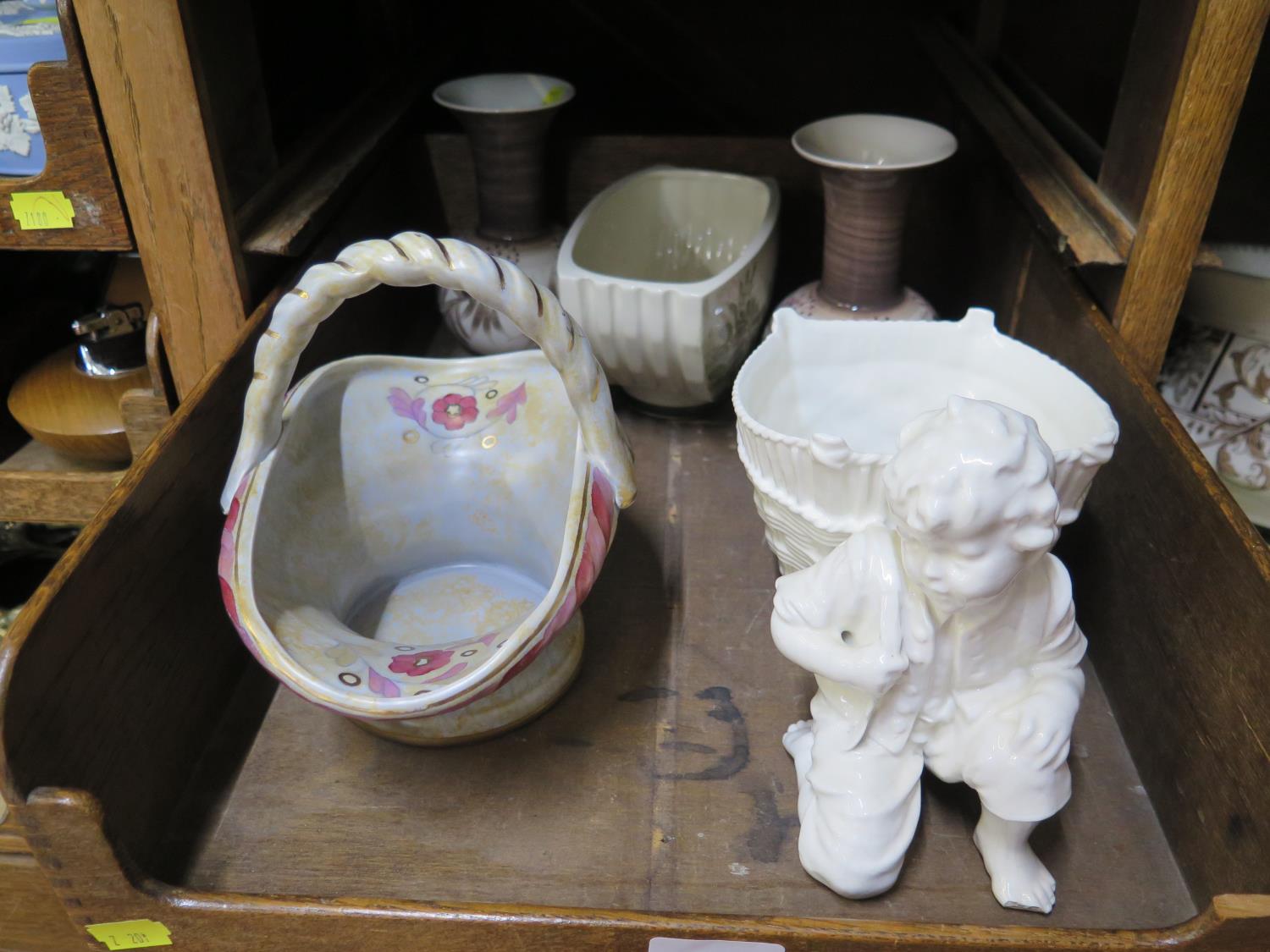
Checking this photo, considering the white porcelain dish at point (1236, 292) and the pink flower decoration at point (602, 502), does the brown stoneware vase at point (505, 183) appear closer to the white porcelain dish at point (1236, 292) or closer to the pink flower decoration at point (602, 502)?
the pink flower decoration at point (602, 502)

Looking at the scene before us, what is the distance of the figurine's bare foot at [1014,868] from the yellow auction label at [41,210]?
83 cm

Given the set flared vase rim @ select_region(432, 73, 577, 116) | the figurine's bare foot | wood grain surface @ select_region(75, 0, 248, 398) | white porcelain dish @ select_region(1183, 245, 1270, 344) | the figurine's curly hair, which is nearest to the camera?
the figurine's curly hair

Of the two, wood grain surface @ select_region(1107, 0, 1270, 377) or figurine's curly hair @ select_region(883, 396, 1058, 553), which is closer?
figurine's curly hair @ select_region(883, 396, 1058, 553)

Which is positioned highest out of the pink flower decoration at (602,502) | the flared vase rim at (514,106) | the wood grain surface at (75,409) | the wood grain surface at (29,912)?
the flared vase rim at (514,106)

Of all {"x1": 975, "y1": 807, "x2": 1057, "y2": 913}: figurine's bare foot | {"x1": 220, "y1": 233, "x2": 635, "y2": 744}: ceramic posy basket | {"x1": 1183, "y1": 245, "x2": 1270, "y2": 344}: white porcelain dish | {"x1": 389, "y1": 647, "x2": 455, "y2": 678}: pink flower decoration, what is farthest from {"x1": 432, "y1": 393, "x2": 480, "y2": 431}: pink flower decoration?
{"x1": 1183, "y1": 245, "x2": 1270, "y2": 344}: white porcelain dish

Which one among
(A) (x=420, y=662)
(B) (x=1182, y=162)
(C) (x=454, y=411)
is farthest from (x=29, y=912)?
(B) (x=1182, y=162)

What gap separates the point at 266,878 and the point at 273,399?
0.32 m

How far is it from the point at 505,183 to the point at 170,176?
1.37 ft

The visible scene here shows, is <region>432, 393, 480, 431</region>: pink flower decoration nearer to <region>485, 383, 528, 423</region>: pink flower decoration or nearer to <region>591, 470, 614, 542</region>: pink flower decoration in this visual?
<region>485, 383, 528, 423</region>: pink flower decoration

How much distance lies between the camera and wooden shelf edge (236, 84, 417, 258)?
838mm

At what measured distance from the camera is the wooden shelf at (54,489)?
911 mm

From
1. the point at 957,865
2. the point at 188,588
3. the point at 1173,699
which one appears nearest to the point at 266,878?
the point at 188,588

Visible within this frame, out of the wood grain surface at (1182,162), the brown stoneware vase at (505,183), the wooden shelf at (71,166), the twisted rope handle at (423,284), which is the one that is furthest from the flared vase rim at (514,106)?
the wood grain surface at (1182,162)

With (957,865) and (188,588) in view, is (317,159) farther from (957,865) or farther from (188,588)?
(957,865)
